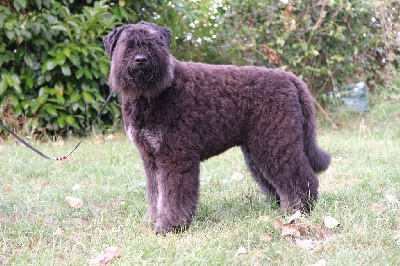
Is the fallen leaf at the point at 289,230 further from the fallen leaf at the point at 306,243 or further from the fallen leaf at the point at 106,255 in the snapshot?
the fallen leaf at the point at 106,255

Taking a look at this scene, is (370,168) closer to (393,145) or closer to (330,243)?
(393,145)

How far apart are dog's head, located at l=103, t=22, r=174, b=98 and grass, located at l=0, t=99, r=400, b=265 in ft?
3.82

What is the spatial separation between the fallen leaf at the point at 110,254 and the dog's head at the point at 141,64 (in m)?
1.20

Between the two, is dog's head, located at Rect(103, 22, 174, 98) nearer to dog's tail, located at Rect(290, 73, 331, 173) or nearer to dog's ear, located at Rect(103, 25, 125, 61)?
dog's ear, located at Rect(103, 25, 125, 61)

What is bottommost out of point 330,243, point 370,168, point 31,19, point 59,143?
point 59,143

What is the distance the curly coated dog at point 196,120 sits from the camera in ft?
12.0

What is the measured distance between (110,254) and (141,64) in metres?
1.41

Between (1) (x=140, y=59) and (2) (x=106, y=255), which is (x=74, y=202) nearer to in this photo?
(2) (x=106, y=255)

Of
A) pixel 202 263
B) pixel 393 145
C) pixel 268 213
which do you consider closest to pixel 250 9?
pixel 393 145

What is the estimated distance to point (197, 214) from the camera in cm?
420

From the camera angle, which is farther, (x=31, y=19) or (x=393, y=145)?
(x=31, y=19)

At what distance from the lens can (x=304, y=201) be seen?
13.2ft

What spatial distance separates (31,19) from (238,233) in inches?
204

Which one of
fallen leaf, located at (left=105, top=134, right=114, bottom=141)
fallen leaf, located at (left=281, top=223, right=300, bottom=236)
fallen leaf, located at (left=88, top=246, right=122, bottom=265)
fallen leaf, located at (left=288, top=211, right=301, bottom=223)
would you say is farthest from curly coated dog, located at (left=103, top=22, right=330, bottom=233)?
fallen leaf, located at (left=105, top=134, right=114, bottom=141)
